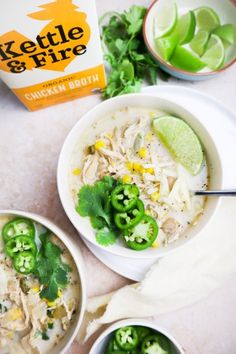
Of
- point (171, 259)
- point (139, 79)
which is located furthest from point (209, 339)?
point (139, 79)

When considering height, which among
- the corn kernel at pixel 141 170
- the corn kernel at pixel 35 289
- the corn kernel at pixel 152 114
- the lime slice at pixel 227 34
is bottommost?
the corn kernel at pixel 35 289

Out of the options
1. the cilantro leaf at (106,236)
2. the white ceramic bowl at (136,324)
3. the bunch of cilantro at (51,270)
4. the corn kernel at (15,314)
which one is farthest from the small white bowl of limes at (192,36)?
the corn kernel at (15,314)

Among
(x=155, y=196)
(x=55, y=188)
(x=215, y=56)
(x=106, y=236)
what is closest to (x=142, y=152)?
(x=155, y=196)

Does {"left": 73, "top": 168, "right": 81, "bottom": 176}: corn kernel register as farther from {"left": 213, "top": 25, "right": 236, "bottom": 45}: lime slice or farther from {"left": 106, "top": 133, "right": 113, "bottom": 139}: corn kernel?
{"left": 213, "top": 25, "right": 236, "bottom": 45}: lime slice

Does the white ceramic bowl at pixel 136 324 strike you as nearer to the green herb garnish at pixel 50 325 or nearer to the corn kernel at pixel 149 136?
the green herb garnish at pixel 50 325

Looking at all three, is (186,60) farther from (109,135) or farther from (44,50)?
(44,50)

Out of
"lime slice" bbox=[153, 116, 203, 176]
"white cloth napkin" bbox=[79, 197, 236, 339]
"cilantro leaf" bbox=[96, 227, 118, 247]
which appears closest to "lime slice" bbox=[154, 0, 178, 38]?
"lime slice" bbox=[153, 116, 203, 176]
